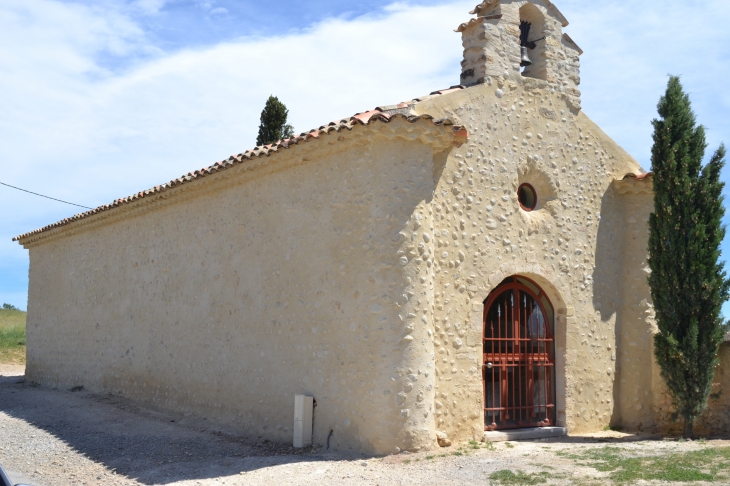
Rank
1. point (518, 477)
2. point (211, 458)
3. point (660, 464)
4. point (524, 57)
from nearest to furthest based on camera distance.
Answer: point (518, 477) → point (660, 464) → point (211, 458) → point (524, 57)

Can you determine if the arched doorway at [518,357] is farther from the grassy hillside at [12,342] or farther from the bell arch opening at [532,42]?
the grassy hillside at [12,342]

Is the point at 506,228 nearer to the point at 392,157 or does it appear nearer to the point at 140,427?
the point at 392,157

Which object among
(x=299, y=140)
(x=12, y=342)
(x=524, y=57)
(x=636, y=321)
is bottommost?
(x=12, y=342)

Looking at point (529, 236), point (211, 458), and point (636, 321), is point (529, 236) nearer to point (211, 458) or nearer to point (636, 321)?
point (636, 321)

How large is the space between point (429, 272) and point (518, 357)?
91.3 inches

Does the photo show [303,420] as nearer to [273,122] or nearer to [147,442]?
[147,442]

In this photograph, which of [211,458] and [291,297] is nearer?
[211,458]

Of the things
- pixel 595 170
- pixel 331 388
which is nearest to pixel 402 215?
pixel 331 388

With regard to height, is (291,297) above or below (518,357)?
above

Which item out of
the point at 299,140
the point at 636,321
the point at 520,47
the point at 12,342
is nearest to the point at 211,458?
the point at 299,140

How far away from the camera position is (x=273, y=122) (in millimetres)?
20141

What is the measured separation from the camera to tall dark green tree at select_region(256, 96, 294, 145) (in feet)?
66.0

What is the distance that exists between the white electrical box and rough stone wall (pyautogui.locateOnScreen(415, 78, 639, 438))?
5.54 ft

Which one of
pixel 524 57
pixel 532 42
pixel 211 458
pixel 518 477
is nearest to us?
pixel 518 477
